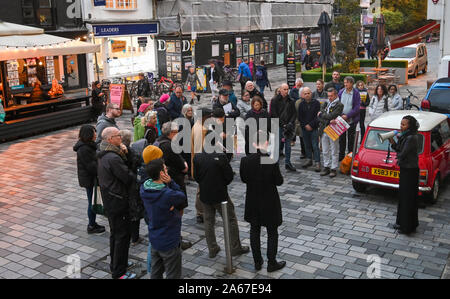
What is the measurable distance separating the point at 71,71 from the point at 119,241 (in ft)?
67.6

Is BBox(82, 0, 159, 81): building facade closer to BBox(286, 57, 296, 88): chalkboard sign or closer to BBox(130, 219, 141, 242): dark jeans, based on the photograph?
BBox(286, 57, 296, 88): chalkboard sign

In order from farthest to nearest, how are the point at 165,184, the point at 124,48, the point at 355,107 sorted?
the point at 124,48, the point at 355,107, the point at 165,184

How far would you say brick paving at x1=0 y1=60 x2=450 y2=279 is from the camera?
714 centimetres

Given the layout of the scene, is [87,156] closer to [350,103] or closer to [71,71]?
[350,103]

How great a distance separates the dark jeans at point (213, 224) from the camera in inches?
288

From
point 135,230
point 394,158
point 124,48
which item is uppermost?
point 124,48

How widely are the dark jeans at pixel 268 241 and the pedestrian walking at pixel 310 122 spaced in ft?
16.6

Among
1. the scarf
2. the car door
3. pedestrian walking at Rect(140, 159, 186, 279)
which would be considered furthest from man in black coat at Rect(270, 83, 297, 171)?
pedestrian walking at Rect(140, 159, 186, 279)

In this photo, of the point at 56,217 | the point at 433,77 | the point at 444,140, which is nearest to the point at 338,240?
the point at 444,140

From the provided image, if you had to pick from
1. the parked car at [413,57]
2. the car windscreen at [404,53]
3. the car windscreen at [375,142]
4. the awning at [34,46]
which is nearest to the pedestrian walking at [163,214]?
the car windscreen at [375,142]

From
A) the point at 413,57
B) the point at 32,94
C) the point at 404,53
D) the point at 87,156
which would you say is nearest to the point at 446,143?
the point at 87,156

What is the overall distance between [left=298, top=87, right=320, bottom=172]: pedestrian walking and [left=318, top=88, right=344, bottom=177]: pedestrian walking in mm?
160

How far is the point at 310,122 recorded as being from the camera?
11.4 metres

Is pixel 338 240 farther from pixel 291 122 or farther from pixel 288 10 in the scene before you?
pixel 288 10
